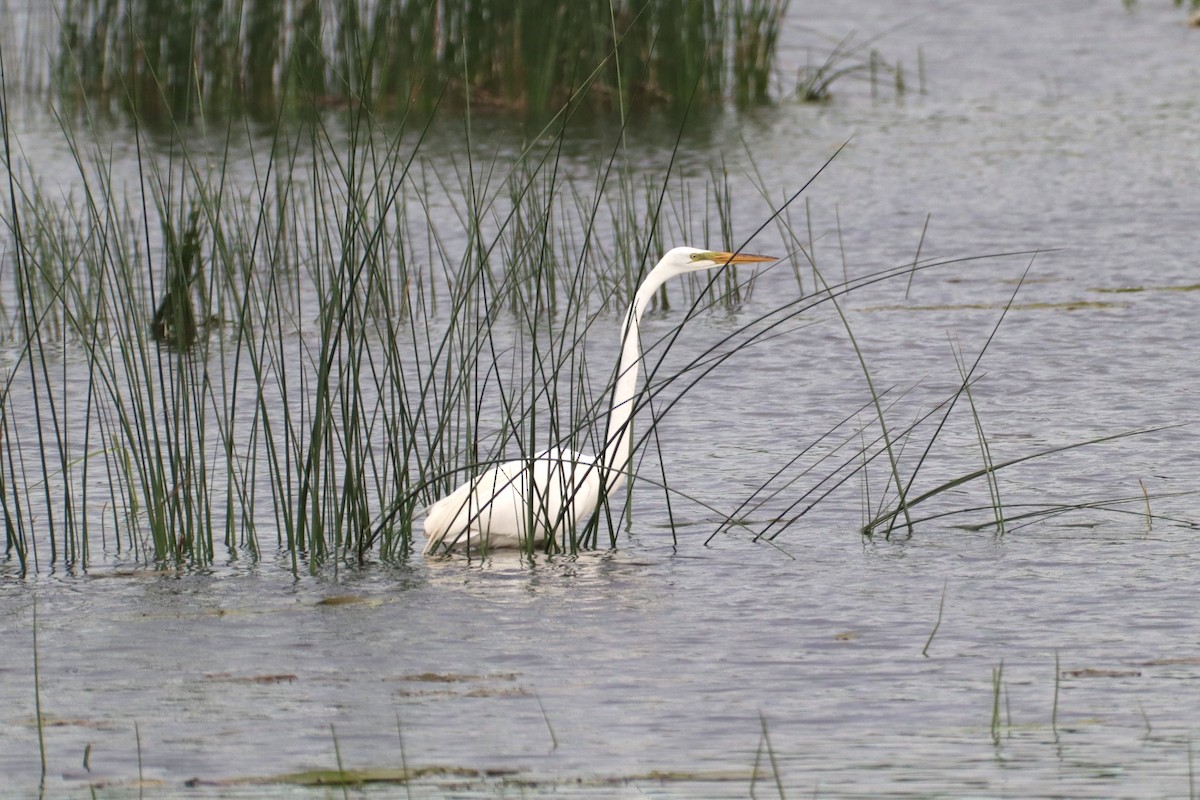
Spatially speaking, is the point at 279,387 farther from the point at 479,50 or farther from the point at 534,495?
the point at 479,50

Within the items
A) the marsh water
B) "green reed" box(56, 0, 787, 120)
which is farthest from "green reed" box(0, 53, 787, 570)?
"green reed" box(56, 0, 787, 120)

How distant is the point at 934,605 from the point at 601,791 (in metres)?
1.54

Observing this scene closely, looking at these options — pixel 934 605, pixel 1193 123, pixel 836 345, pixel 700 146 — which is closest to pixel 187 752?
pixel 934 605

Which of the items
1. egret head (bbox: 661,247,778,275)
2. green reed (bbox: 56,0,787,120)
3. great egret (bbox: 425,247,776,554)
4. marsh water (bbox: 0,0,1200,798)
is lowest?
marsh water (bbox: 0,0,1200,798)

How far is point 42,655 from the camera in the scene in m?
4.59

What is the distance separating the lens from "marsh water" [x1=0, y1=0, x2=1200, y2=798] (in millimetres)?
3709

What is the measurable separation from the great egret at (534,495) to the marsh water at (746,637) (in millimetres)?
106

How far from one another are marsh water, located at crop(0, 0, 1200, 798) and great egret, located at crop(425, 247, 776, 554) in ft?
0.35

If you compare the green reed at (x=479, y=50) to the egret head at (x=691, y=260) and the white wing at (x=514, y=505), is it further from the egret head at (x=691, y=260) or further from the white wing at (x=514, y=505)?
the white wing at (x=514, y=505)

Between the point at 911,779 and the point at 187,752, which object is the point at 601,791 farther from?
the point at 187,752

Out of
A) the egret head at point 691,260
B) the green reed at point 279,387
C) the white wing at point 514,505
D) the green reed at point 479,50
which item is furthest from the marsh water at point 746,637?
the green reed at point 479,50

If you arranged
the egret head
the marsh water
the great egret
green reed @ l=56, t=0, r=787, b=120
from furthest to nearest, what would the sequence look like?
green reed @ l=56, t=0, r=787, b=120 < the egret head < the great egret < the marsh water

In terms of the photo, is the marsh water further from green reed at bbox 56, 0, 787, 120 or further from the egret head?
green reed at bbox 56, 0, 787, 120

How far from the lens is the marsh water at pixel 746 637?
146 inches
